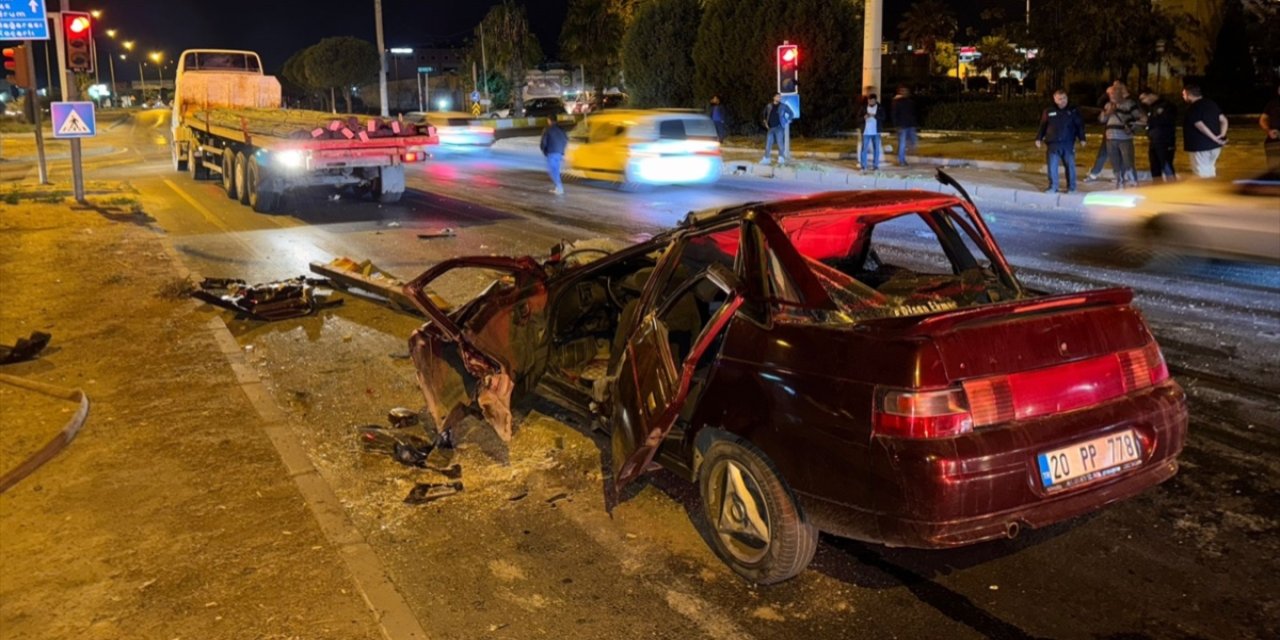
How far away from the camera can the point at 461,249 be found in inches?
529

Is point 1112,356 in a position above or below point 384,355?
above

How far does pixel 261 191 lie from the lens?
17.4 meters

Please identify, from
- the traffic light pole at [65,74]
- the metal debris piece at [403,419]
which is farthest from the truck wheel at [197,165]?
the metal debris piece at [403,419]

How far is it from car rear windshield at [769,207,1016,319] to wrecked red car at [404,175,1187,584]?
12mm

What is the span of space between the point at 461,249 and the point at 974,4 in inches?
2614

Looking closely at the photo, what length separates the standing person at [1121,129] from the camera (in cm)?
1578

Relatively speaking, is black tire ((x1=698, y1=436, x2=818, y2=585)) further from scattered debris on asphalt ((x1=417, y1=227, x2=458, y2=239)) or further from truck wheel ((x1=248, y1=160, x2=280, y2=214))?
truck wheel ((x1=248, y1=160, x2=280, y2=214))

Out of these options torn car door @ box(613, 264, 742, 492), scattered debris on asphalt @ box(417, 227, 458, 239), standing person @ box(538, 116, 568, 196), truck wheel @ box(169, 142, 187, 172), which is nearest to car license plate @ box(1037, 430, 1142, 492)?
torn car door @ box(613, 264, 742, 492)

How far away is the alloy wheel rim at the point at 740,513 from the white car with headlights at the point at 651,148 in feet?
51.3

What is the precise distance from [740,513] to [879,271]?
5.91ft

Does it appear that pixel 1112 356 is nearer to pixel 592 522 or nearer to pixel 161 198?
pixel 592 522

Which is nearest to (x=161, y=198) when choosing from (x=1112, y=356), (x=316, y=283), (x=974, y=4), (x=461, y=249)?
(x=461, y=249)

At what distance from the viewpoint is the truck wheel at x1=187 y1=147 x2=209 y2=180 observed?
73.7ft

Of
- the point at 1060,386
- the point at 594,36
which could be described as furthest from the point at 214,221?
the point at 594,36
